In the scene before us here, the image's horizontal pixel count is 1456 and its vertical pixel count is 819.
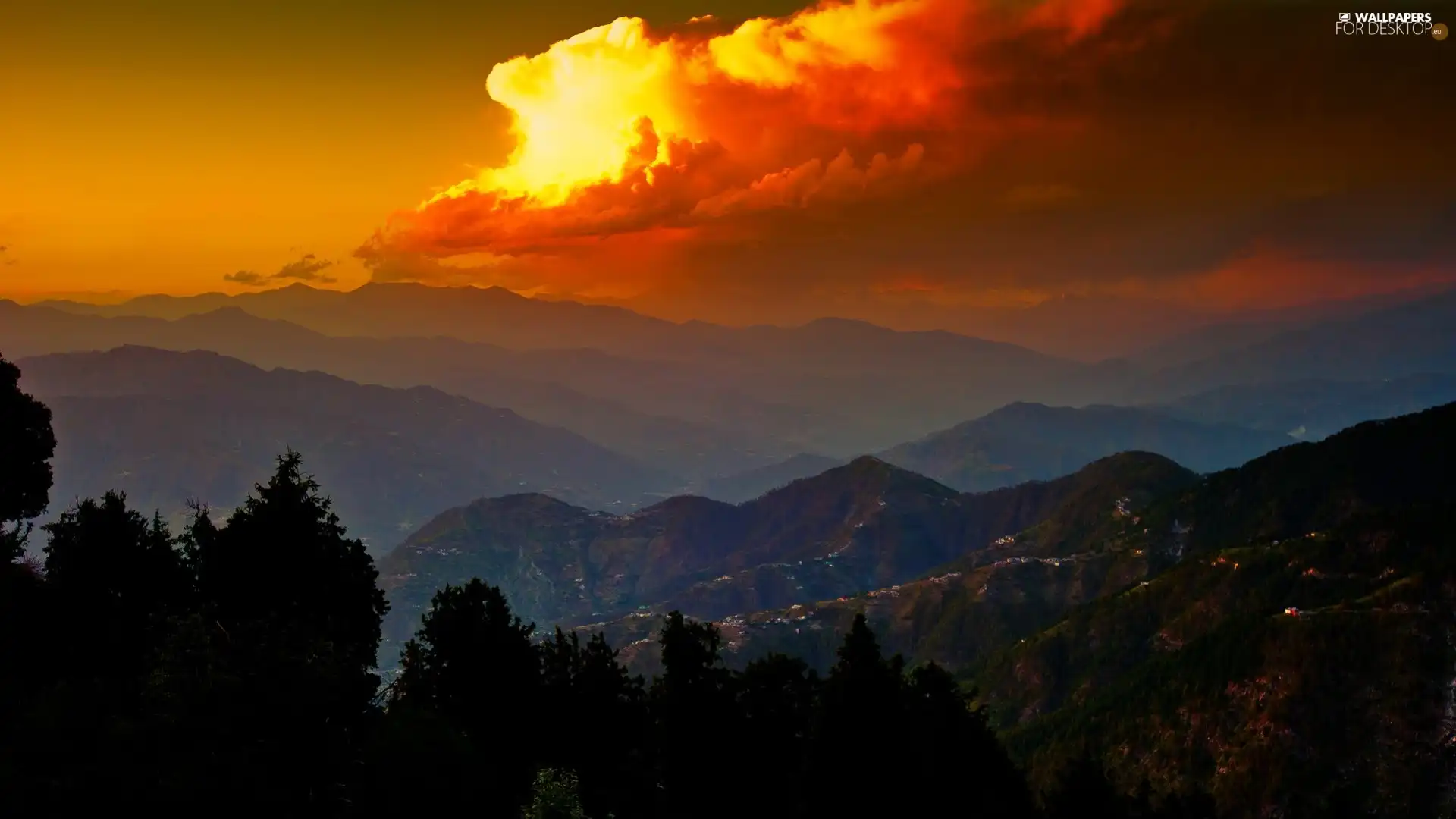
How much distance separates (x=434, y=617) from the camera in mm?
73000

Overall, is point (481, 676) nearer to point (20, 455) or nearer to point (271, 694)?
point (271, 694)

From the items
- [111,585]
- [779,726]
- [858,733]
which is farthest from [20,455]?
[858,733]

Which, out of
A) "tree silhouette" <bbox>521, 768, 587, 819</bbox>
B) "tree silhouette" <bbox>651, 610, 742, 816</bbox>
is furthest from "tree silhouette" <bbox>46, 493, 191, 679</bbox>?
"tree silhouette" <bbox>521, 768, 587, 819</bbox>

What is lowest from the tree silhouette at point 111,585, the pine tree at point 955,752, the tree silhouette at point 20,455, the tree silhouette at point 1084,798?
the tree silhouette at point 1084,798

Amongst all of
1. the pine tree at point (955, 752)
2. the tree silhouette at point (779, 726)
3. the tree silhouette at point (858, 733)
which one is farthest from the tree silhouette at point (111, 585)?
the pine tree at point (955, 752)

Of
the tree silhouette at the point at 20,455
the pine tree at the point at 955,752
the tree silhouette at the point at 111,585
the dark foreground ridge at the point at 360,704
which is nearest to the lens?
the dark foreground ridge at the point at 360,704

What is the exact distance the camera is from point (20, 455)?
78.9 meters

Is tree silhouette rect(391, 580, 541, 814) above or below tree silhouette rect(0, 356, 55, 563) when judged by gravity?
below

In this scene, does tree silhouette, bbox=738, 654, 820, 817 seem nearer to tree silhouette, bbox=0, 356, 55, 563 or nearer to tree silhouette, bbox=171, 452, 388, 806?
tree silhouette, bbox=171, 452, 388, 806

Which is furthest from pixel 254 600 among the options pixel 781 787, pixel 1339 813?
pixel 1339 813

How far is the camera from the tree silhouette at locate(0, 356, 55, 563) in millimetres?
77438

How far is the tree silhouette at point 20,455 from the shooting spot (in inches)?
3049

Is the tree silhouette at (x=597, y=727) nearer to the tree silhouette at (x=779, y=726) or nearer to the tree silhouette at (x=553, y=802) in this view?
the tree silhouette at (x=779, y=726)

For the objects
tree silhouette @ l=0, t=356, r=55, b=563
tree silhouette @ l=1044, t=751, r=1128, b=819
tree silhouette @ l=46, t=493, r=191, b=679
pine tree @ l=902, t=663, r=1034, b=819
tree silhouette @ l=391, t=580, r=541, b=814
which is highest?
tree silhouette @ l=0, t=356, r=55, b=563
